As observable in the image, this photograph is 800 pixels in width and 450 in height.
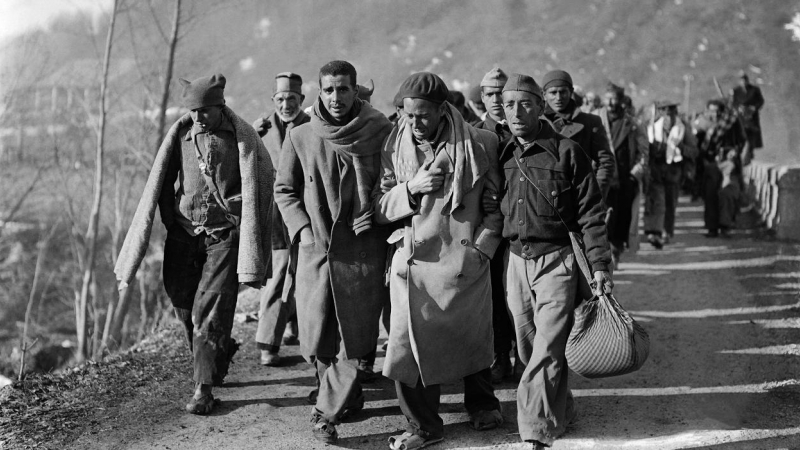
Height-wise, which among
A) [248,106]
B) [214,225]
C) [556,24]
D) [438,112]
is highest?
[556,24]

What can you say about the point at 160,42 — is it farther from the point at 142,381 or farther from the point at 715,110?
the point at 142,381

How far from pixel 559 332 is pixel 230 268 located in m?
2.17

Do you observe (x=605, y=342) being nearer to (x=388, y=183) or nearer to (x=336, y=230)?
(x=388, y=183)

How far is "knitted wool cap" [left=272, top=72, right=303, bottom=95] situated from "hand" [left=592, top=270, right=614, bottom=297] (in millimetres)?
3317

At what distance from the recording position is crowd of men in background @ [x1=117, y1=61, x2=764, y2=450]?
4680 millimetres

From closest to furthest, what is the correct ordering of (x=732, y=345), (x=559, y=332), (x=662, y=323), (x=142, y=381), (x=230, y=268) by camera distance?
(x=559, y=332)
(x=230, y=268)
(x=142, y=381)
(x=732, y=345)
(x=662, y=323)

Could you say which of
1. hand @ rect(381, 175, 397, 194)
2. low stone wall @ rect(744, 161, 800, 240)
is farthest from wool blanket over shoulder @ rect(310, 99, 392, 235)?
low stone wall @ rect(744, 161, 800, 240)

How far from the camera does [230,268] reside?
5.52 m

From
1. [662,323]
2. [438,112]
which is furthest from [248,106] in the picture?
[438,112]

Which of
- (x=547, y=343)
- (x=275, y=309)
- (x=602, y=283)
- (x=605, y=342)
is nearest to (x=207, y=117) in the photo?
(x=275, y=309)

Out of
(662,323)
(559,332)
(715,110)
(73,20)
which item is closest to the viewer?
(559,332)

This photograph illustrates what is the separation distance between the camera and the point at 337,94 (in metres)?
4.93

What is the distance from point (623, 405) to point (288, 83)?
3.55m

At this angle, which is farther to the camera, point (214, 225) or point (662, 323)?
point (662, 323)
